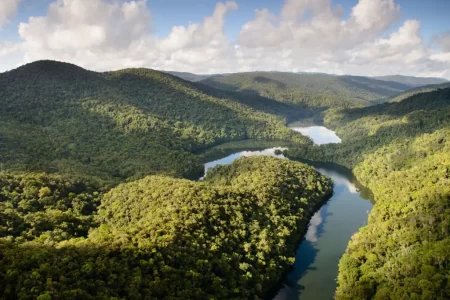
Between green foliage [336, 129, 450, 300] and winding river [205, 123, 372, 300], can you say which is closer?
green foliage [336, 129, 450, 300]

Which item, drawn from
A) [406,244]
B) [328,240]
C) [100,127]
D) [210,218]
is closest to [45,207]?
[210,218]

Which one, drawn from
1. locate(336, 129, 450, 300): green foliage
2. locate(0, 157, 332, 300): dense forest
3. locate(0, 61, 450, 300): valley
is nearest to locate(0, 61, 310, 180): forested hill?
locate(0, 61, 450, 300): valley

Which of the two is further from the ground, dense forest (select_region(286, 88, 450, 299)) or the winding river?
dense forest (select_region(286, 88, 450, 299))

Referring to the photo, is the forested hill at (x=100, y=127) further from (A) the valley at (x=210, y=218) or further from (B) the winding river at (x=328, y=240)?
(B) the winding river at (x=328, y=240)

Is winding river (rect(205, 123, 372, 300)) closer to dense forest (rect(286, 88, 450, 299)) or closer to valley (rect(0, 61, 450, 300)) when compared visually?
valley (rect(0, 61, 450, 300))

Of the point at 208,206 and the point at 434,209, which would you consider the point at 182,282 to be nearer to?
the point at 208,206

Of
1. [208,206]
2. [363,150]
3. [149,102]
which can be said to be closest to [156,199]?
[208,206]

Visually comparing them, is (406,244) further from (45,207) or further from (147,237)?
(45,207)
